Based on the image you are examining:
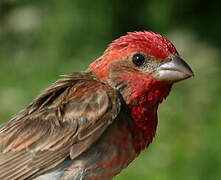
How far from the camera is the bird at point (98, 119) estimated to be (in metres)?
7.08

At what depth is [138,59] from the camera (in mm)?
7367

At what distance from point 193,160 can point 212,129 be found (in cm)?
75

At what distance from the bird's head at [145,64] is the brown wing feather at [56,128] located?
0.17 m

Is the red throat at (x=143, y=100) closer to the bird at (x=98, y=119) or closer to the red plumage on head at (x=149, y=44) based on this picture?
the bird at (x=98, y=119)

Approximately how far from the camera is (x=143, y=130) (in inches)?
288

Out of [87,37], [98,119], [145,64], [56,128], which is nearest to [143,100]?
[145,64]

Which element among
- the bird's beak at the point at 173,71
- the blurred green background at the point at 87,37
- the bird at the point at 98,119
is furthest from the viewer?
the blurred green background at the point at 87,37

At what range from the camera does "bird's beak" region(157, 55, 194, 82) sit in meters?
7.27

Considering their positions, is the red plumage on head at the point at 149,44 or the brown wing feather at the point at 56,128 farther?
the red plumage on head at the point at 149,44

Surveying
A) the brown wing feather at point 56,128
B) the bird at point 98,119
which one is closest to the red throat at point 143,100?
the bird at point 98,119

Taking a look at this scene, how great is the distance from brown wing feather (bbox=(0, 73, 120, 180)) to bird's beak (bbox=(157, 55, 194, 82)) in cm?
41

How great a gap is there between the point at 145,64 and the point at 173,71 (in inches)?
9.9

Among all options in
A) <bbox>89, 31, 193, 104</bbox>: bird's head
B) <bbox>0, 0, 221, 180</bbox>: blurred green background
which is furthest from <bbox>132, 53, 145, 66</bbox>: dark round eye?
<bbox>0, 0, 221, 180</bbox>: blurred green background

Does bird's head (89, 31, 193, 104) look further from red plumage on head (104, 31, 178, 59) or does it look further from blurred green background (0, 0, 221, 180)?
blurred green background (0, 0, 221, 180)
